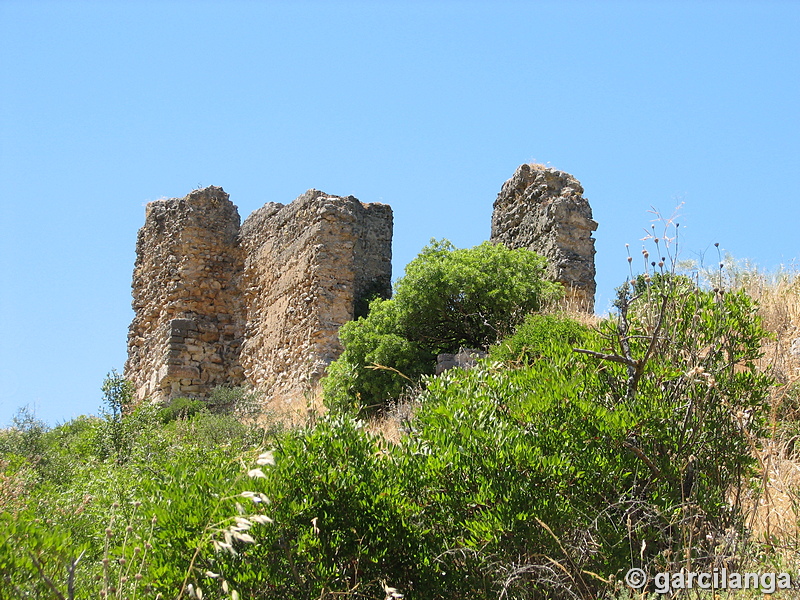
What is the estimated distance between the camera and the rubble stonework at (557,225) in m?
11.0

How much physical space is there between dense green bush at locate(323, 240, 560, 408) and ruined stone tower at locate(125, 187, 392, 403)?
6.87ft

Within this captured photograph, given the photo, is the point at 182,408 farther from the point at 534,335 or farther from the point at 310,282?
the point at 534,335

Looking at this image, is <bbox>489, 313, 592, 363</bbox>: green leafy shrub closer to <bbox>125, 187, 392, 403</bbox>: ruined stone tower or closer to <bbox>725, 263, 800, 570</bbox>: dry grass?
<bbox>725, 263, 800, 570</bbox>: dry grass

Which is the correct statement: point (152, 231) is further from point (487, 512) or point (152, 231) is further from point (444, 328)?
point (487, 512)

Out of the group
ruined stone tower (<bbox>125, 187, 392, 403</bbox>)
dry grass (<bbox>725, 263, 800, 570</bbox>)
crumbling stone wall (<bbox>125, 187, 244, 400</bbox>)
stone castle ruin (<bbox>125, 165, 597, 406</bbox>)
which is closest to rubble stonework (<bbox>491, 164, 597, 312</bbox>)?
stone castle ruin (<bbox>125, 165, 597, 406</bbox>)

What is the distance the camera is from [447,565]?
434 centimetres

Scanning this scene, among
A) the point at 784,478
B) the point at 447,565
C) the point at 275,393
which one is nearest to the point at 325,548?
the point at 447,565

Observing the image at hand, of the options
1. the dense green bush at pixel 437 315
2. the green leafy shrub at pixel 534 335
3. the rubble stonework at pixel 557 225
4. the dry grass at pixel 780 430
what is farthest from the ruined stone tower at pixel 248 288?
the dry grass at pixel 780 430

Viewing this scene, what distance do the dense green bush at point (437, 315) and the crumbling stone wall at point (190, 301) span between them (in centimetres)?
586

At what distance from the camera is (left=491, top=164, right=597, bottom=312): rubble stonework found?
36.2ft

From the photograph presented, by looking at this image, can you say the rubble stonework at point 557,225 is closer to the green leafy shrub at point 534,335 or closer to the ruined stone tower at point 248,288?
the green leafy shrub at point 534,335

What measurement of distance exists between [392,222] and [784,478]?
10.3m

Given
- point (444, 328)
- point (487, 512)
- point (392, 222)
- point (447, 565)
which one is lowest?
point (447, 565)

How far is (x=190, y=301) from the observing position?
16438mm
